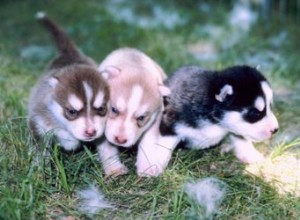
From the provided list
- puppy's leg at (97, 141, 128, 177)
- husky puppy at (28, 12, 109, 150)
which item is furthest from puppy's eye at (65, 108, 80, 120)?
puppy's leg at (97, 141, 128, 177)

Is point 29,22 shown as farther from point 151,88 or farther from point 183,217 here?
point 183,217

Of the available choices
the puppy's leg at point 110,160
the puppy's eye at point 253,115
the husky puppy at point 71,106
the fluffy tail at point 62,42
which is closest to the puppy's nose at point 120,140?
the husky puppy at point 71,106

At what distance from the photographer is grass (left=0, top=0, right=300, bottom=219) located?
3779 mm

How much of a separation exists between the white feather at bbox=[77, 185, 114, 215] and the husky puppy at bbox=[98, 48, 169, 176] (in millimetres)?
276

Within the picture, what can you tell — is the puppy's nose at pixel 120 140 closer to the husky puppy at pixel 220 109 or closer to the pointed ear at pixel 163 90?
the husky puppy at pixel 220 109

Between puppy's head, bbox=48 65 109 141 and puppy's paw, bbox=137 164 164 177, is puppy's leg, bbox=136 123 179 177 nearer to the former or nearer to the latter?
puppy's paw, bbox=137 164 164 177

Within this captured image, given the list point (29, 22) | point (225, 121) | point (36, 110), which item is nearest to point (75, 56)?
point (36, 110)

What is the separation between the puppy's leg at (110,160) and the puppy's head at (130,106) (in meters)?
0.19

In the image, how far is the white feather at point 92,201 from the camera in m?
3.77

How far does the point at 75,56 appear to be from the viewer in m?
5.19

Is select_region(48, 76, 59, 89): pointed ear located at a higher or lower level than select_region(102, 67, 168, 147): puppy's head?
higher

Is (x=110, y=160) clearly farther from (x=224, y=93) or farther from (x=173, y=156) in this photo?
(x=224, y=93)

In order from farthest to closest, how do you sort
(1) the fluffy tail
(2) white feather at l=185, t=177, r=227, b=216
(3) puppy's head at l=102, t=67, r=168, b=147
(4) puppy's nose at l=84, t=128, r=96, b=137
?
1. (1) the fluffy tail
2. (3) puppy's head at l=102, t=67, r=168, b=147
3. (4) puppy's nose at l=84, t=128, r=96, b=137
4. (2) white feather at l=185, t=177, r=227, b=216

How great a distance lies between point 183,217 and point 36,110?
60.4 inches
